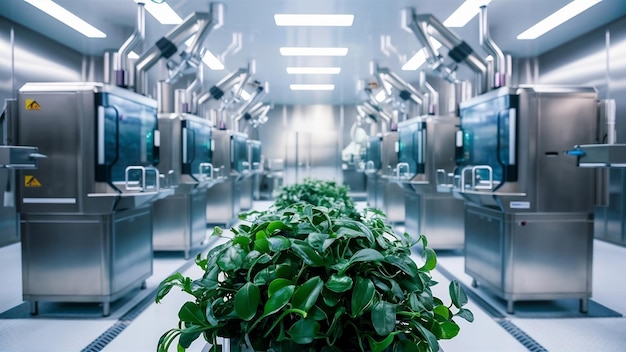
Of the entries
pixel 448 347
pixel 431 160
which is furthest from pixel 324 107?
pixel 448 347

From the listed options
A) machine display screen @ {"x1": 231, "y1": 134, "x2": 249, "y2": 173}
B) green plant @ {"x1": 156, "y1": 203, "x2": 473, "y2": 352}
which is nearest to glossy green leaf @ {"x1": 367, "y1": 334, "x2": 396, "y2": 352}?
green plant @ {"x1": 156, "y1": 203, "x2": 473, "y2": 352}

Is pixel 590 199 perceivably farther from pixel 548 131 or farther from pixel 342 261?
pixel 342 261

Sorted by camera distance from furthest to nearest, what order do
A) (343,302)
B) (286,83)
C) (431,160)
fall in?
1. (286,83)
2. (431,160)
3. (343,302)

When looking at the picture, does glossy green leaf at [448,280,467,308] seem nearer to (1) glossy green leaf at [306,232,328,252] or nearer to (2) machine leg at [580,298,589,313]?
(1) glossy green leaf at [306,232,328,252]

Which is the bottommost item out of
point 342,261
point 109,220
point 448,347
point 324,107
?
point 448,347

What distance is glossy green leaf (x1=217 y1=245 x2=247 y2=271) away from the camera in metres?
0.85

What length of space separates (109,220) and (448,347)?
98.9 inches

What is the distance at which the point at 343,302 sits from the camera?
0.81 meters

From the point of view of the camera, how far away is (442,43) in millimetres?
4668

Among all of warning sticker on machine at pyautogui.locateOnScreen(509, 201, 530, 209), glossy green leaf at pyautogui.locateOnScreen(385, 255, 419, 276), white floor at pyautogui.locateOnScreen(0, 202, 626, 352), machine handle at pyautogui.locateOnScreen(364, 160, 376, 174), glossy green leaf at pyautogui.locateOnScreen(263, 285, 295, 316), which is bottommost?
white floor at pyautogui.locateOnScreen(0, 202, 626, 352)

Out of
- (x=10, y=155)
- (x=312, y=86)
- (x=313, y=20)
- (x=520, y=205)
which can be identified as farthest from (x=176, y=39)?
(x=312, y=86)

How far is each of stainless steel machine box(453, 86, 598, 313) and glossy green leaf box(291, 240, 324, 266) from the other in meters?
2.76

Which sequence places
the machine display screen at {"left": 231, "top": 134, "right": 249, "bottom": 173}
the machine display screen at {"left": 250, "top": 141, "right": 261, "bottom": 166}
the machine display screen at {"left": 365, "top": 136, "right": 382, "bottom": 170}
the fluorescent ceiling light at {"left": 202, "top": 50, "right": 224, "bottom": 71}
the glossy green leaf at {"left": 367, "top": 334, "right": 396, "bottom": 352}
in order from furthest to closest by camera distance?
the machine display screen at {"left": 250, "top": 141, "right": 261, "bottom": 166} < the machine display screen at {"left": 365, "top": 136, "right": 382, "bottom": 170} < the machine display screen at {"left": 231, "top": 134, "right": 249, "bottom": 173} < the fluorescent ceiling light at {"left": 202, "top": 50, "right": 224, "bottom": 71} < the glossy green leaf at {"left": 367, "top": 334, "right": 396, "bottom": 352}

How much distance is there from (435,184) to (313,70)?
3.91m
